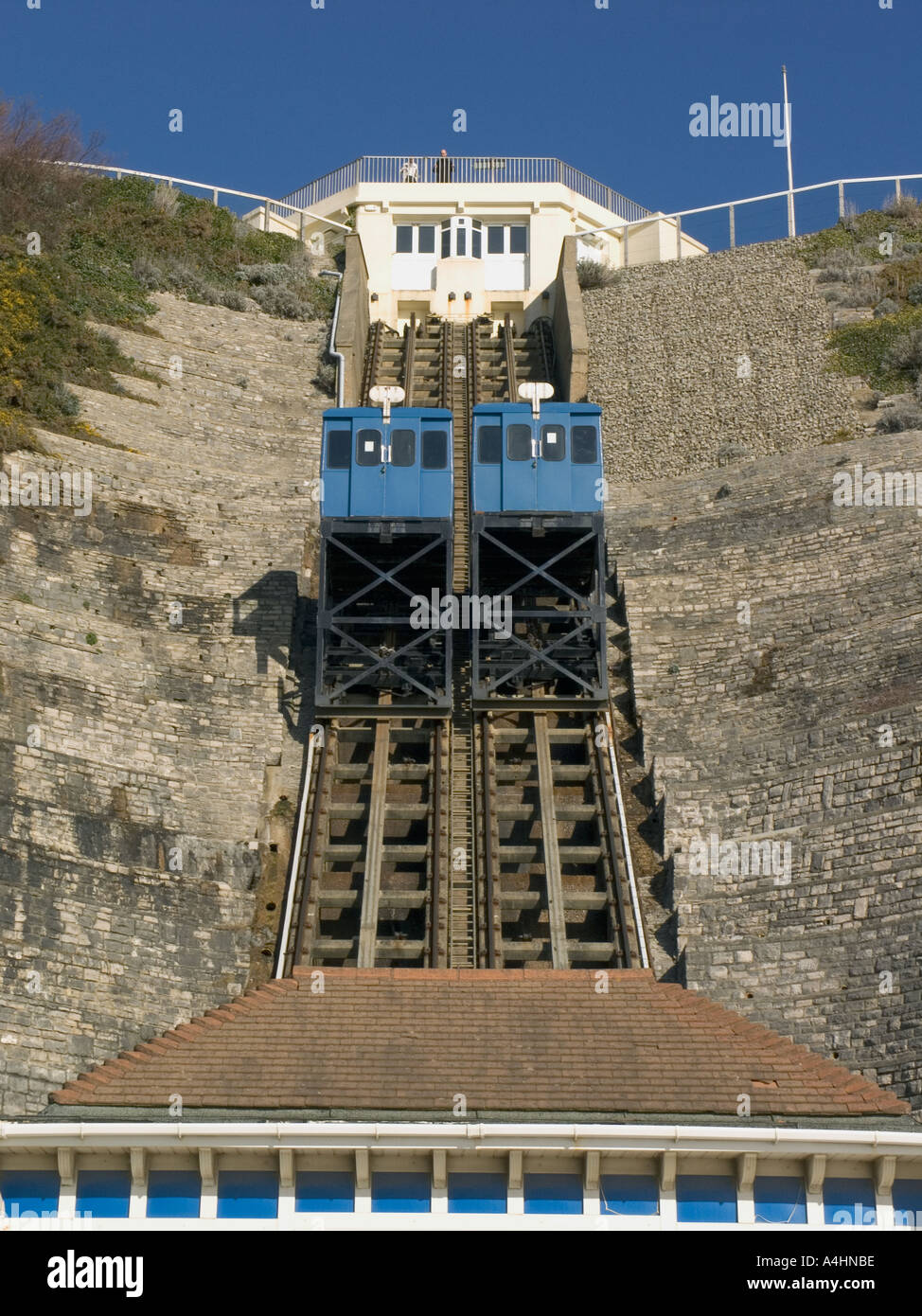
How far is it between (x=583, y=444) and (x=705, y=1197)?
18.3 metres

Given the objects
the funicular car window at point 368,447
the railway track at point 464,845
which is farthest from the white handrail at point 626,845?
the funicular car window at point 368,447

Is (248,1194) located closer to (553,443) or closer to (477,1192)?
(477,1192)

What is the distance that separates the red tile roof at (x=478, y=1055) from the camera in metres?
22.2

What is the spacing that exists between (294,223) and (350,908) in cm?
3134

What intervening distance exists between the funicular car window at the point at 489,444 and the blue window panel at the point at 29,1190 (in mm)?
18717

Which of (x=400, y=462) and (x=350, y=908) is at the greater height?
(x=400, y=462)

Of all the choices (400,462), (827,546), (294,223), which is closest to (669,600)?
(827,546)

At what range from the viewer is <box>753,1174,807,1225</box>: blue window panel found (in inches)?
813

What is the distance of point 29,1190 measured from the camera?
67.7 feet

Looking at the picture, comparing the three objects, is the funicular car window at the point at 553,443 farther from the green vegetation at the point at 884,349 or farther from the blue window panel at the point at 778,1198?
the blue window panel at the point at 778,1198

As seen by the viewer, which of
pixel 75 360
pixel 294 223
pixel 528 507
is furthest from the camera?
pixel 294 223

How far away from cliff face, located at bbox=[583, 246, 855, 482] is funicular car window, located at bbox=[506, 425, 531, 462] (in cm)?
699

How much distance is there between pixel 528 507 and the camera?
3597cm
